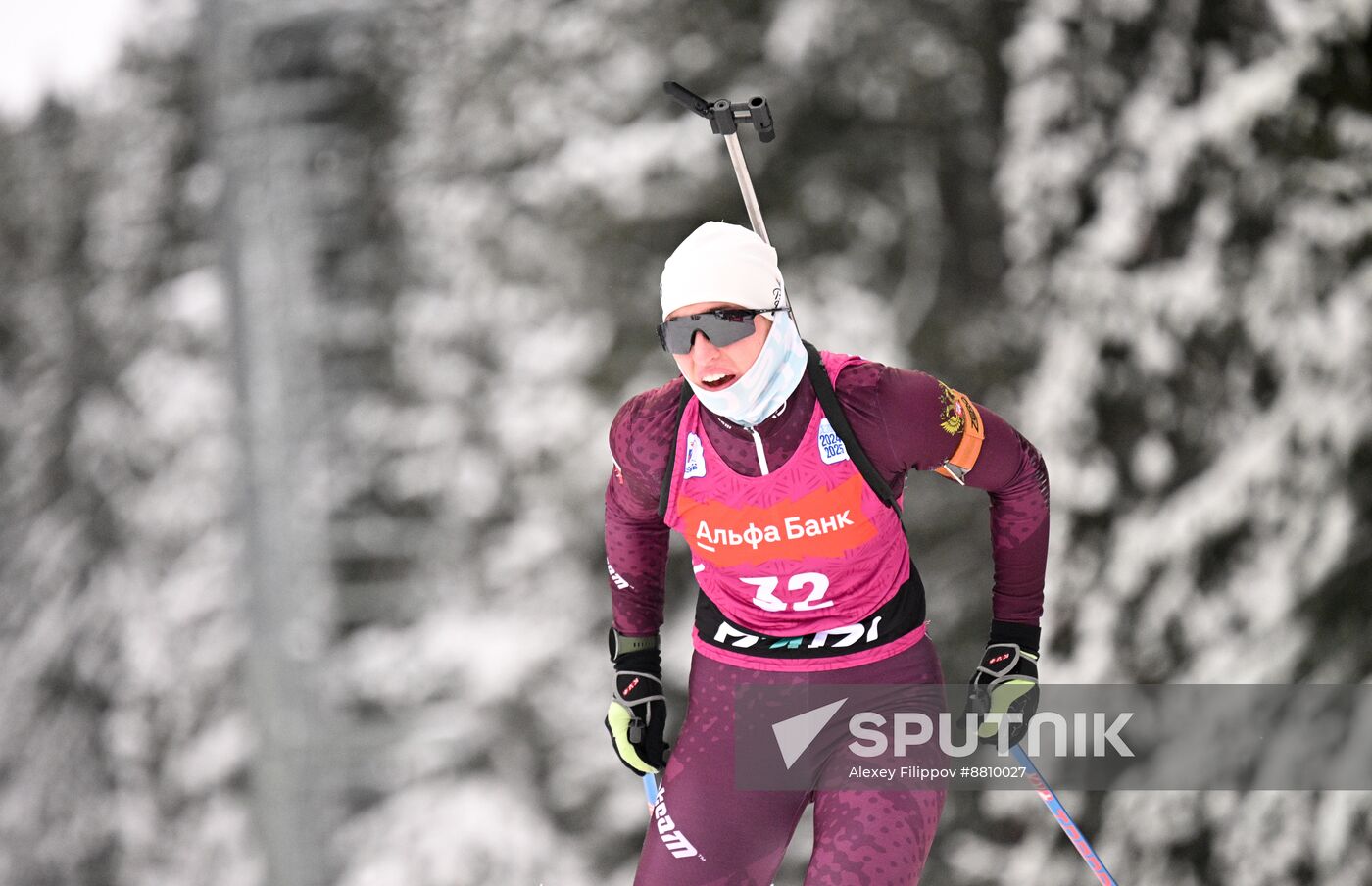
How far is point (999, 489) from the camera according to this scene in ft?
6.98

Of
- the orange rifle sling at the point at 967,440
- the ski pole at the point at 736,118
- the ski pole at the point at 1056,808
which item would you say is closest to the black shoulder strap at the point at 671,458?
the ski pole at the point at 736,118

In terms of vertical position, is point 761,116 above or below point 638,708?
above

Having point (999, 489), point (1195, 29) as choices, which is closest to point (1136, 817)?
point (999, 489)

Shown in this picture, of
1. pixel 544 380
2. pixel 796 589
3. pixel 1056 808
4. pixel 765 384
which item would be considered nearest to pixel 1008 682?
pixel 1056 808

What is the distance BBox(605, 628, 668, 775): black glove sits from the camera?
7.38 feet

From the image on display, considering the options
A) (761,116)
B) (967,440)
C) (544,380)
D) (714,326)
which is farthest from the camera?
(544,380)

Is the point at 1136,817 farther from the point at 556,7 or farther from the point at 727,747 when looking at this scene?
the point at 556,7

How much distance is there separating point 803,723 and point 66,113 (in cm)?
334

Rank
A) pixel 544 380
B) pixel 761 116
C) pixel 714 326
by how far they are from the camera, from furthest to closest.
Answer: pixel 544 380, pixel 761 116, pixel 714 326

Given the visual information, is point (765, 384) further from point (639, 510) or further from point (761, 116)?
point (761, 116)

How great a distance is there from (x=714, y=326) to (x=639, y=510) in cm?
46

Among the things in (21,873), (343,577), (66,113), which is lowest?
(21,873)

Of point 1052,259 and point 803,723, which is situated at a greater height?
point 1052,259

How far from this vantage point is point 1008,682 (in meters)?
2.15
